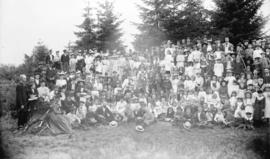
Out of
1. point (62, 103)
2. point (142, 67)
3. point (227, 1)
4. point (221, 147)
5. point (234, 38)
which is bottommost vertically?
point (221, 147)

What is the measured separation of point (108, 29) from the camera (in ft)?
76.8

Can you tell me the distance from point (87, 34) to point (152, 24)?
19.7 ft

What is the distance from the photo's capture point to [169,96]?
47.0ft

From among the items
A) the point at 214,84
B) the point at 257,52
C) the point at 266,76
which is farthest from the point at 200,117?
the point at 257,52

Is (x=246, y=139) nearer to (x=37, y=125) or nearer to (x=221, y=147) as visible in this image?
(x=221, y=147)

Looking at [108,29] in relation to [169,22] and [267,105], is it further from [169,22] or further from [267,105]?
[267,105]

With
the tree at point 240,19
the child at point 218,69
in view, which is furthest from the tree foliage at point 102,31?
the child at point 218,69

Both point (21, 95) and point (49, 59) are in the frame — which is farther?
point (49, 59)

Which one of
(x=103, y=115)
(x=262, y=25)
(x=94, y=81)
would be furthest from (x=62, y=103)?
(x=262, y=25)

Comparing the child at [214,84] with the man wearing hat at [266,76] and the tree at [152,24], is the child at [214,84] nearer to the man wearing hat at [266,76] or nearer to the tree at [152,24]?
the man wearing hat at [266,76]

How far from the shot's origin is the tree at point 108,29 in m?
23.2

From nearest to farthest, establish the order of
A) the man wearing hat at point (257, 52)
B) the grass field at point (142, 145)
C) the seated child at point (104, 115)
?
the grass field at point (142, 145)
the seated child at point (104, 115)
the man wearing hat at point (257, 52)

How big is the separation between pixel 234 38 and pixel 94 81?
29.8 ft

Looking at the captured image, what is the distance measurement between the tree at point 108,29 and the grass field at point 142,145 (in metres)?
13.2
